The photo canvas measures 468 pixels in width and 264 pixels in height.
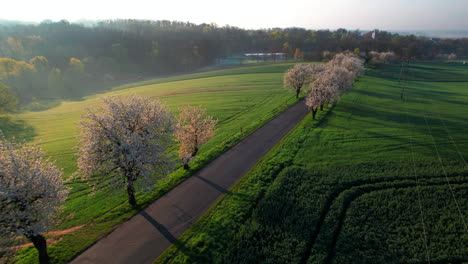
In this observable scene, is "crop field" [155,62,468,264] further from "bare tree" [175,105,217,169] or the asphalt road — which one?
"bare tree" [175,105,217,169]

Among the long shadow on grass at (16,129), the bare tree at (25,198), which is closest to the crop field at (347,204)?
the bare tree at (25,198)

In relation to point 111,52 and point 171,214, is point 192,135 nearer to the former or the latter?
point 171,214

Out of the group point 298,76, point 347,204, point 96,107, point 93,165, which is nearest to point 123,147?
point 93,165

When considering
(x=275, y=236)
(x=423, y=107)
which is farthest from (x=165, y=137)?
(x=423, y=107)

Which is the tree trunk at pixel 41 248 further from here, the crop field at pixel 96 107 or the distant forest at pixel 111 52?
the distant forest at pixel 111 52

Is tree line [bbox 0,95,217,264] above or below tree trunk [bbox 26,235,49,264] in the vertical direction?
above

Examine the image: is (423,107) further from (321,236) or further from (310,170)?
(321,236)

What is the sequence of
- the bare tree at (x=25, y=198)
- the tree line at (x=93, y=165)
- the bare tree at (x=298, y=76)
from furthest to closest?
1. the bare tree at (x=298, y=76)
2. the tree line at (x=93, y=165)
3. the bare tree at (x=25, y=198)

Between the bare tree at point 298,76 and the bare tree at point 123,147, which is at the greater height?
the bare tree at point 298,76

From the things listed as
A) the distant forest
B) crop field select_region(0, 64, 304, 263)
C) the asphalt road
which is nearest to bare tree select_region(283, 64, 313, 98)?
crop field select_region(0, 64, 304, 263)
